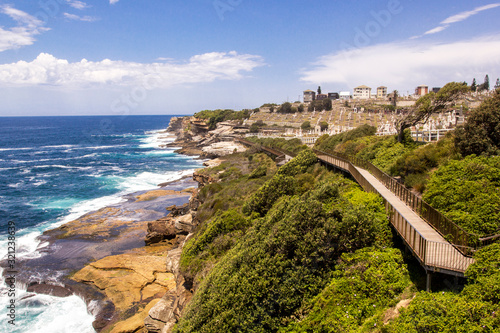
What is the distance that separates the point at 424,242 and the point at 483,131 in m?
9.10

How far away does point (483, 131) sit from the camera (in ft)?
46.1

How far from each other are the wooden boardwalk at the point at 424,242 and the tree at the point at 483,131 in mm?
4574

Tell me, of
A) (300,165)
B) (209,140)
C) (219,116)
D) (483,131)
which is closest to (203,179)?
(300,165)

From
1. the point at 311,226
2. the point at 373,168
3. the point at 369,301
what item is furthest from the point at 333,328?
the point at 373,168

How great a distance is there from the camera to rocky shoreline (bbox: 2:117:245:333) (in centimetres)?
1514

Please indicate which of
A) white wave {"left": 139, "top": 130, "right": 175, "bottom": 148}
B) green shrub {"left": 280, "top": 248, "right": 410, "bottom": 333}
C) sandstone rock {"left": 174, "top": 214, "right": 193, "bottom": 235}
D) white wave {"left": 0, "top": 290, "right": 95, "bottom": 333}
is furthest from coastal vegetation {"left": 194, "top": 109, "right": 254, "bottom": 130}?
green shrub {"left": 280, "top": 248, "right": 410, "bottom": 333}

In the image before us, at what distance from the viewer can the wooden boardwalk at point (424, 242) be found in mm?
7465

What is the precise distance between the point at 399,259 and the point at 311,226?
8.82ft

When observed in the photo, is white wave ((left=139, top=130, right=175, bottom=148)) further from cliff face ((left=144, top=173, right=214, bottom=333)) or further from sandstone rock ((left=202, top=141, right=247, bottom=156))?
cliff face ((left=144, top=173, right=214, bottom=333))

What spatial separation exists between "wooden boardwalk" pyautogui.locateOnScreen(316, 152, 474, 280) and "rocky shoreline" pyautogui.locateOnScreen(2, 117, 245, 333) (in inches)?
345

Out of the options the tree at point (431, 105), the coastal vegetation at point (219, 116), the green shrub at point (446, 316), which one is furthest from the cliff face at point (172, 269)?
the coastal vegetation at point (219, 116)

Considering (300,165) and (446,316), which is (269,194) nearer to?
(300,165)

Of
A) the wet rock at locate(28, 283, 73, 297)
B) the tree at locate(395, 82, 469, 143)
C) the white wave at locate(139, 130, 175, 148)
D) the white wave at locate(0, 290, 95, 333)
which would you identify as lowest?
the white wave at locate(0, 290, 95, 333)

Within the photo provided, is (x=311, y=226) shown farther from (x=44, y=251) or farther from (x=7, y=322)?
(x=44, y=251)
